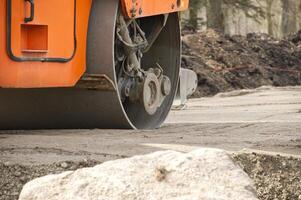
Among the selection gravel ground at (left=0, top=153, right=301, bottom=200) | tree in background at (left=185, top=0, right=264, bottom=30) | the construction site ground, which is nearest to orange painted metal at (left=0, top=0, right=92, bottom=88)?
the construction site ground

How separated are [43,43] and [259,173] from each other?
2.25m

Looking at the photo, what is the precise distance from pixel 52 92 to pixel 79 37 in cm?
63

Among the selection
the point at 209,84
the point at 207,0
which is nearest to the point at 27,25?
the point at 209,84

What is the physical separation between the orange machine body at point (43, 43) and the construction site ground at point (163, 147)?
48 cm

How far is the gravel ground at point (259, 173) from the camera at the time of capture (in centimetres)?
589

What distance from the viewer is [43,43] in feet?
24.9

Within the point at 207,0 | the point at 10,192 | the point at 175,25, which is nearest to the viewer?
the point at 10,192

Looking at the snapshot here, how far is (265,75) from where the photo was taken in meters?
22.6

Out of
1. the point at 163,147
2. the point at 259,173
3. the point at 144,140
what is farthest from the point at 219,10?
the point at 259,173

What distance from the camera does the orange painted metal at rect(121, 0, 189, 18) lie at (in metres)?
8.68

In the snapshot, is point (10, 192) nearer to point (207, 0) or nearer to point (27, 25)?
point (27, 25)

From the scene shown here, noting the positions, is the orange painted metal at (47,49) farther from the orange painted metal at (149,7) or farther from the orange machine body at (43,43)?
the orange painted metal at (149,7)

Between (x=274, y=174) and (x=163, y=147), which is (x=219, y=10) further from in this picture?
(x=274, y=174)

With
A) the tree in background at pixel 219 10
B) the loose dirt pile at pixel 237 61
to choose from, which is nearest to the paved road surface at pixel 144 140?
the loose dirt pile at pixel 237 61
